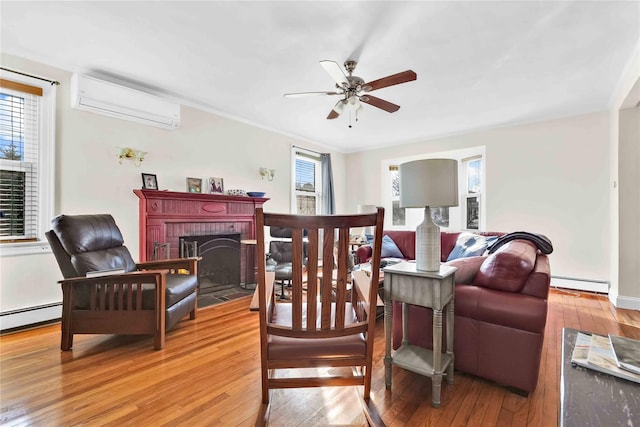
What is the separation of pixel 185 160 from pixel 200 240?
1.05 m

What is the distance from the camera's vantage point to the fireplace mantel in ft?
10.5

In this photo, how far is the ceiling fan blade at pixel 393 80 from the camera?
7.35ft

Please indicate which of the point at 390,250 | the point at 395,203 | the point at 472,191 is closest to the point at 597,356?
the point at 390,250

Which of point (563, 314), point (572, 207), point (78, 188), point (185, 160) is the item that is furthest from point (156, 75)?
point (572, 207)

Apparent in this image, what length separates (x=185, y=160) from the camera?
3.77 m

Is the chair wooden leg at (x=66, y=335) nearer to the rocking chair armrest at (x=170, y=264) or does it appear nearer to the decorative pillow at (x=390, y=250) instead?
the rocking chair armrest at (x=170, y=264)

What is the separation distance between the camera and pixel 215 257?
395 cm

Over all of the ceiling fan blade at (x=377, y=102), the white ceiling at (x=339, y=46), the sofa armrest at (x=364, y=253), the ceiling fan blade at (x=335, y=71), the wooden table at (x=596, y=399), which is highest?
the white ceiling at (x=339, y=46)

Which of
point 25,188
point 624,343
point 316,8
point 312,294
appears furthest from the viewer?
point 25,188

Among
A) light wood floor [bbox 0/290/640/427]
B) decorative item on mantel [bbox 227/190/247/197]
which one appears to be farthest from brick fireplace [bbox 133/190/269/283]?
light wood floor [bbox 0/290/640/427]

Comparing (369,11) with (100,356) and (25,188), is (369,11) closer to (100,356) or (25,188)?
(100,356)

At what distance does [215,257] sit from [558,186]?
4879mm

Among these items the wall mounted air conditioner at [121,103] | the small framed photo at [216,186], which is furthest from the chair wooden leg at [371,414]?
the wall mounted air conditioner at [121,103]

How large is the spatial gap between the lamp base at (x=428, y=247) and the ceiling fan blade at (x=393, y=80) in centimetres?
117
